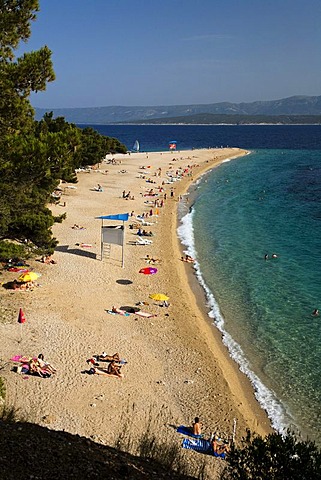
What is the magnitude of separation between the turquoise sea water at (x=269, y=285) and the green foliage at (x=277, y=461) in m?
8.20

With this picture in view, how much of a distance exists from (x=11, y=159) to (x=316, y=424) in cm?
1122

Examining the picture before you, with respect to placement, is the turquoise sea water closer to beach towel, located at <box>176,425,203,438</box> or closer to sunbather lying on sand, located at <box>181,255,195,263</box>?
sunbather lying on sand, located at <box>181,255,195,263</box>

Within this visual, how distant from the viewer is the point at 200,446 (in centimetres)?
1182

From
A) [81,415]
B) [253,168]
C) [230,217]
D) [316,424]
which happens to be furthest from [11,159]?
[253,168]

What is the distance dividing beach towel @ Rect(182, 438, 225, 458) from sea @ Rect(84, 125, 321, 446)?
2.54m

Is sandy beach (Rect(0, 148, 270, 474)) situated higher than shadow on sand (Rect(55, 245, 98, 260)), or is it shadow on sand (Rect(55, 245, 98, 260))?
shadow on sand (Rect(55, 245, 98, 260))

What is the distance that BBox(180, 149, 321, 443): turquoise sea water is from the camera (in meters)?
15.1

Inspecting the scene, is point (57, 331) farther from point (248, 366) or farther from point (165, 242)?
point (165, 242)

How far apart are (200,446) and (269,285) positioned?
1336cm

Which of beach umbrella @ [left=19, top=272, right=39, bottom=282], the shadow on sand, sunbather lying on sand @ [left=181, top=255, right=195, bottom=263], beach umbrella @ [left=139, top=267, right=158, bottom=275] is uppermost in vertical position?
beach umbrella @ [left=19, top=272, right=39, bottom=282]

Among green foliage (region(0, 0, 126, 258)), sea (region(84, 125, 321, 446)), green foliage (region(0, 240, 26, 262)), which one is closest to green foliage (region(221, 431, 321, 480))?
green foliage (region(0, 0, 126, 258))

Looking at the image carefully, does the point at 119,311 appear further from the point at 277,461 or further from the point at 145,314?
the point at 277,461

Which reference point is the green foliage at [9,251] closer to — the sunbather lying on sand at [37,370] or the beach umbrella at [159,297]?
the sunbather lying on sand at [37,370]

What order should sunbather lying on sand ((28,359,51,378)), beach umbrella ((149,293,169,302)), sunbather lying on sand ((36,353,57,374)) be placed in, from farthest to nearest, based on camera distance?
1. beach umbrella ((149,293,169,302))
2. sunbather lying on sand ((36,353,57,374))
3. sunbather lying on sand ((28,359,51,378))
